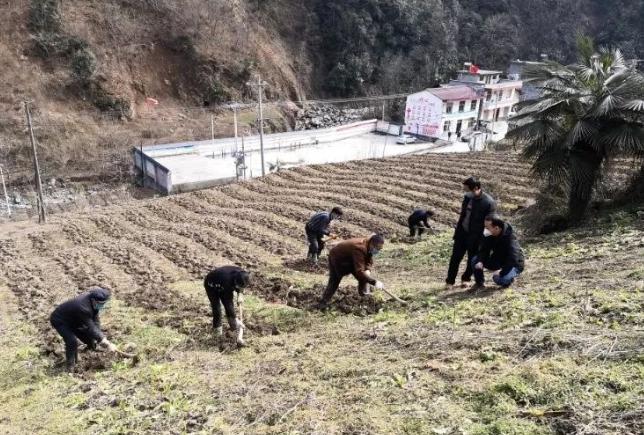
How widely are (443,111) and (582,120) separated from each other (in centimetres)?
3053

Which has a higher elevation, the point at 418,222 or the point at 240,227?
the point at 418,222

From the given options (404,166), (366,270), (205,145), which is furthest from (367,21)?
(366,270)

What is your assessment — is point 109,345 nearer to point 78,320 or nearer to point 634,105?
point 78,320

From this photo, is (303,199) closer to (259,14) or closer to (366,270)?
(366,270)

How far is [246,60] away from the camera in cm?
4091

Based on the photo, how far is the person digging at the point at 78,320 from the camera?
21.3ft

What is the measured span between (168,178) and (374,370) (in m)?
21.6

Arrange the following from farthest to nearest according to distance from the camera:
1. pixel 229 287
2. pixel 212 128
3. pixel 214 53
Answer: pixel 214 53, pixel 212 128, pixel 229 287

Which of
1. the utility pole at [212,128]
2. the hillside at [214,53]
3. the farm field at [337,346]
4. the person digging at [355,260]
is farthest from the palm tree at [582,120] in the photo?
the hillside at [214,53]

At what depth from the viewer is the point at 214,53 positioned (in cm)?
3928

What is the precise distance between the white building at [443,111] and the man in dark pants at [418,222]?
91.4 feet

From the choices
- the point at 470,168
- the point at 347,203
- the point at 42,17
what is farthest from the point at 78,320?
the point at 42,17

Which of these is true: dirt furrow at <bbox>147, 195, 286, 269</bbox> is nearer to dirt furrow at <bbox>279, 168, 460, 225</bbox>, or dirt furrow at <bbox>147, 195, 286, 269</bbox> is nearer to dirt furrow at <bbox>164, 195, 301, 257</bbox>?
dirt furrow at <bbox>164, 195, 301, 257</bbox>

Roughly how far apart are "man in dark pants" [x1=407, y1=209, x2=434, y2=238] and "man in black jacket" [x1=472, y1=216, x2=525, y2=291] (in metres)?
5.72
